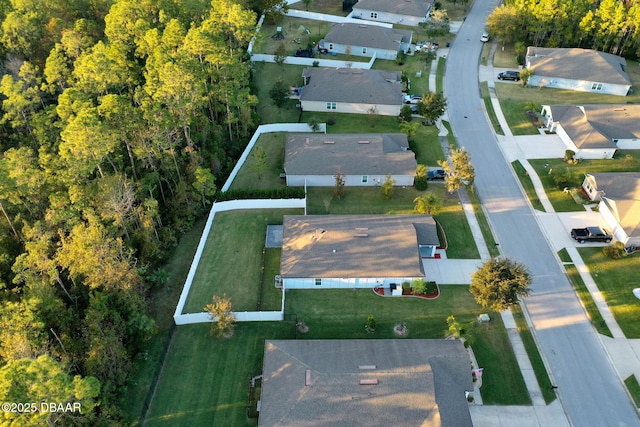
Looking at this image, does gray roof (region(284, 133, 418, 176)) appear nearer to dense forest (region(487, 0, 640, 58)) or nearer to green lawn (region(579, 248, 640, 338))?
green lawn (region(579, 248, 640, 338))

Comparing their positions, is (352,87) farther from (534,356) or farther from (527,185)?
(534,356)

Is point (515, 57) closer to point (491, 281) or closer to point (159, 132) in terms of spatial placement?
point (491, 281)

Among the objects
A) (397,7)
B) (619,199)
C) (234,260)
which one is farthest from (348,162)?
(397,7)

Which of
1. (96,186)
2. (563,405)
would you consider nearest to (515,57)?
(563,405)

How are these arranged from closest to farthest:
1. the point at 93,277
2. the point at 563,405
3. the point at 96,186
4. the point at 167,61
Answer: the point at 563,405, the point at 93,277, the point at 96,186, the point at 167,61

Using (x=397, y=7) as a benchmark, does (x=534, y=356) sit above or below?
below

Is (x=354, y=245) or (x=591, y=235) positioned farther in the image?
(x=591, y=235)

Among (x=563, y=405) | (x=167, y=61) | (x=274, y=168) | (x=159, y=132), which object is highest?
(x=167, y=61)
